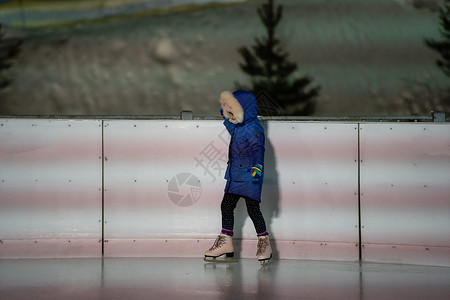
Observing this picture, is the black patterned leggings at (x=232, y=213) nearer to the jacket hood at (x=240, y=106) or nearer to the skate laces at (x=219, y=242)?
the skate laces at (x=219, y=242)

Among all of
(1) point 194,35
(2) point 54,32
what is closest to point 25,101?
(2) point 54,32

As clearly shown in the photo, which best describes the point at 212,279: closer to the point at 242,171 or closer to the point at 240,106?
the point at 242,171

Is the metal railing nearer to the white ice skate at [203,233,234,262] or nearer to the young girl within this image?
the young girl

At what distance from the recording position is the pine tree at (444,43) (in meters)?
10.9

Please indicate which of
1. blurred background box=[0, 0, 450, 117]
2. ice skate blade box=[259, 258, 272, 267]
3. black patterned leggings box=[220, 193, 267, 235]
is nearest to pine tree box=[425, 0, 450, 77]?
blurred background box=[0, 0, 450, 117]

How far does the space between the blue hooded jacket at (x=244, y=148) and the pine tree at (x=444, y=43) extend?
6.45 metres

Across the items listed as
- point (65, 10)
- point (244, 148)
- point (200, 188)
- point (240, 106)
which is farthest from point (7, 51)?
point (244, 148)

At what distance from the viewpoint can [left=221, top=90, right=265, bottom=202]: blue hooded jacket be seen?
5.26 m

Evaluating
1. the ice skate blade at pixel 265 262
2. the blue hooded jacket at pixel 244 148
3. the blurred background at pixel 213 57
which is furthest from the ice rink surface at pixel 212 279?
the blurred background at pixel 213 57

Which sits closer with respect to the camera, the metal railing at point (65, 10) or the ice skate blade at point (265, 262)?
the ice skate blade at point (265, 262)

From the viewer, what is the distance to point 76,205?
5.68 meters

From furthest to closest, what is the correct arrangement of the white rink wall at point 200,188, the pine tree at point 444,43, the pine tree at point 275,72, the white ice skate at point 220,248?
1. the pine tree at point 444,43
2. the pine tree at point 275,72
3. the white rink wall at point 200,188
4. the white ice skate at point 220,248

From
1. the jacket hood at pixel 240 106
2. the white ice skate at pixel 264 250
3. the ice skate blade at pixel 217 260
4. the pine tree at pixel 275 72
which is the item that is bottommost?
the ice skate blade at pixel 217 260

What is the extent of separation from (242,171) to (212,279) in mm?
1049
